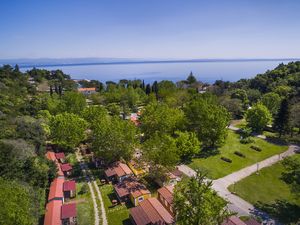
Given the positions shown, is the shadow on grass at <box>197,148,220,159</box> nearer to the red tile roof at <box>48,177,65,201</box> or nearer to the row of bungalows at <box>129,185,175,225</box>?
the row of bungalows at <box>129,185,175,225</box>

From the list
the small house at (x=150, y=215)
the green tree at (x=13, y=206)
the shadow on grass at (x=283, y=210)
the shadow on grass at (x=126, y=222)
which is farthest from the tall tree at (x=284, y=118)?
the green tree at (x=13, y=206)

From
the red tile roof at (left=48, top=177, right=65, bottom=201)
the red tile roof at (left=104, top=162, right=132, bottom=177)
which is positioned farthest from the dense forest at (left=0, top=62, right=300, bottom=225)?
the red tile roof at (left=104, top=162, right=132, bottom=177)

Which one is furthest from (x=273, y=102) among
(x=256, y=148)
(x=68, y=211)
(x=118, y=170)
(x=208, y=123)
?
(x=68, y=211)

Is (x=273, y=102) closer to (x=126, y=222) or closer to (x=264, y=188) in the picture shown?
(x=264, y=188)

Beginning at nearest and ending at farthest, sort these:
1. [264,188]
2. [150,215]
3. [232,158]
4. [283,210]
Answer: [150,215], [283,210], [264,188], [232,158]

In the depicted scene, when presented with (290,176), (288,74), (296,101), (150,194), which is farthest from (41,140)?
(288,74)

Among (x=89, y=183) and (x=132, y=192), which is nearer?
(x=132, y=192)

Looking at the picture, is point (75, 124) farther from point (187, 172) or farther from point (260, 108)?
point (260, 108)

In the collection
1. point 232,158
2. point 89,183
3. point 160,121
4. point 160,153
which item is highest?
point 160,121
